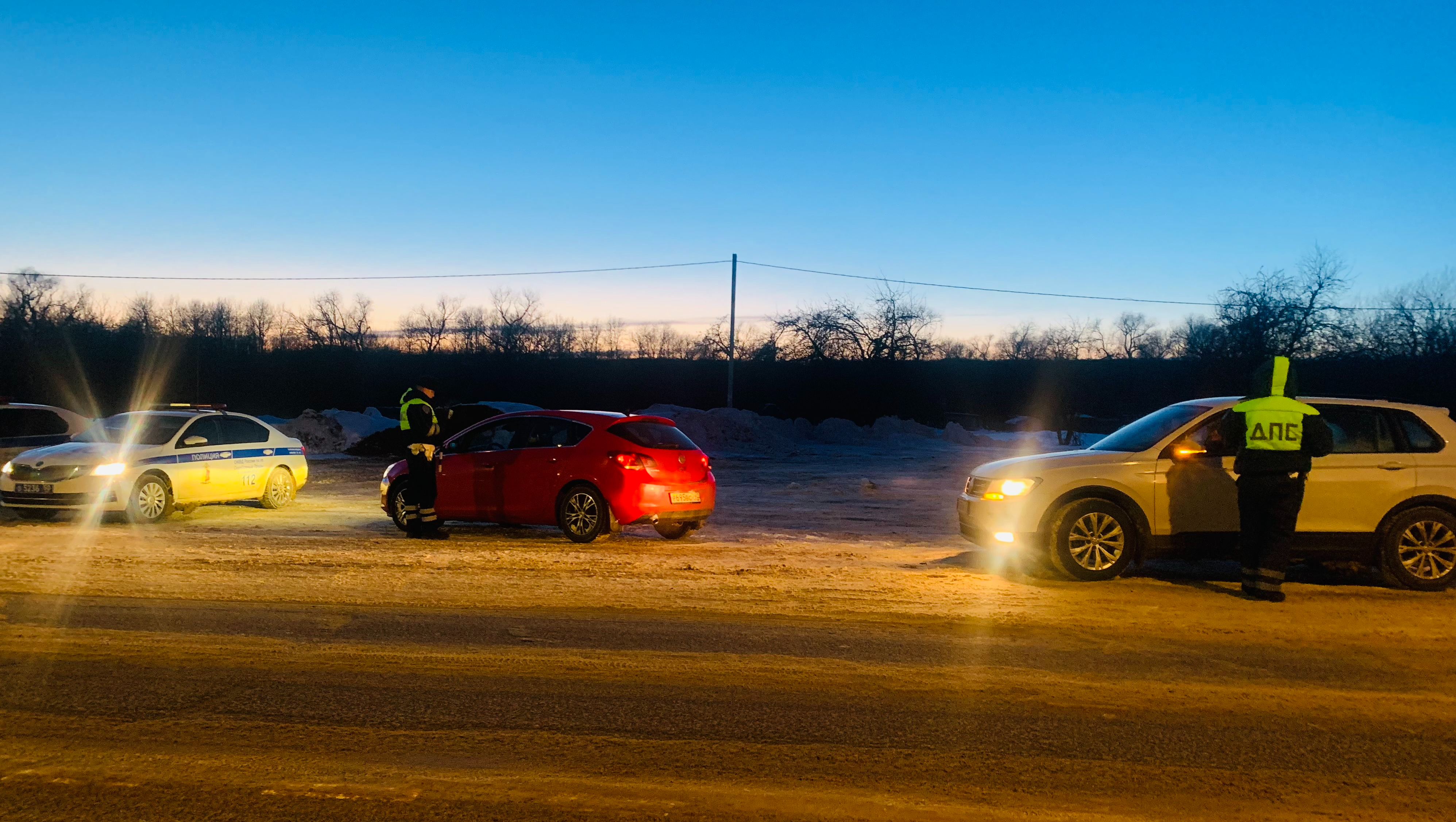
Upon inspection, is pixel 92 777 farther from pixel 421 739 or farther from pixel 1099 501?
pixel 1099 501

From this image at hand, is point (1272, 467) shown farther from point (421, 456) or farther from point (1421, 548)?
point (421, 456)

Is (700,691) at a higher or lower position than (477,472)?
lower

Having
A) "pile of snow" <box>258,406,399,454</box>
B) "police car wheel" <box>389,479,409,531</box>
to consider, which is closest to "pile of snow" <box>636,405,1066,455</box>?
"pile of snow" <box>258,406,399,454</box>

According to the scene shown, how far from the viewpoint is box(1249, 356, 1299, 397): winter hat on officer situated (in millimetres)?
8258

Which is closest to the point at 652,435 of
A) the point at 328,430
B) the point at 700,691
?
the point at 700,691

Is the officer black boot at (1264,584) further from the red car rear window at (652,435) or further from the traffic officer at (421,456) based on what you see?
the traffic officer at (421,456)

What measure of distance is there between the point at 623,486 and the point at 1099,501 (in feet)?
16.4

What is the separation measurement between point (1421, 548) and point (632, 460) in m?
7.62

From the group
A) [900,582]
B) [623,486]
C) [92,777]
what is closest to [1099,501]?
[900,582]

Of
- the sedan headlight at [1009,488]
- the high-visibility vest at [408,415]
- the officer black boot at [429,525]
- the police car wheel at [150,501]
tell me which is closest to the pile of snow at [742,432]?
the police car wheel at [150,501]

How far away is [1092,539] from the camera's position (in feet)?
29.2

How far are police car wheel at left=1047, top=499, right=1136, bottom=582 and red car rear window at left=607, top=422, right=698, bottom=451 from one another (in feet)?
14.1

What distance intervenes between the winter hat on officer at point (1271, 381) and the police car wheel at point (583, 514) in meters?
6.62

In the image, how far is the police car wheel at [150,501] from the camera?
12703mm
